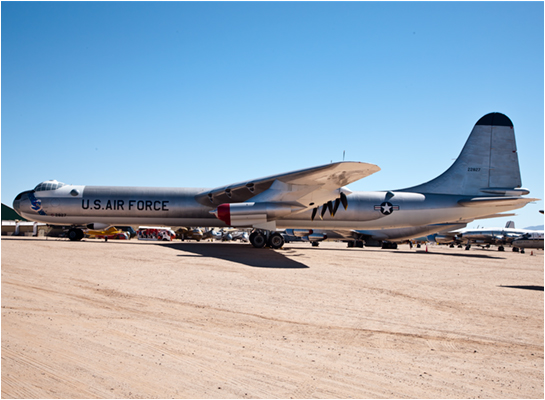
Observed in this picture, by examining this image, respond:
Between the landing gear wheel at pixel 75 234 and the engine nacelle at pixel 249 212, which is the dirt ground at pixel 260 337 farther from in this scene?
the landing gear wheel at pixel 75 234

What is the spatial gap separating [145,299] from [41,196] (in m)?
22.9

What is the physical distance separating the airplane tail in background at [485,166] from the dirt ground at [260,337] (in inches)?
670

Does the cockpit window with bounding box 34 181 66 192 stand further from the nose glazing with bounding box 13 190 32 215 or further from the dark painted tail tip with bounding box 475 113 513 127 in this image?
the dark painted tail tip with bounding box 475 113 513 127

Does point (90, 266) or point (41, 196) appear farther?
point (41, 196)

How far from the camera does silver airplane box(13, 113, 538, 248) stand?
88.6 feet

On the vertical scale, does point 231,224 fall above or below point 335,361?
above

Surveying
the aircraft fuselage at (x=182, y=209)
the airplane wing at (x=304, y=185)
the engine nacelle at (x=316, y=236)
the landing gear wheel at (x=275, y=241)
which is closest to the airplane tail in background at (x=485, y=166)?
the aircraft fuselage at (x=182, y=209)

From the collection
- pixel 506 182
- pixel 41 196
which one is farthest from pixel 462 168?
pixel 41 196

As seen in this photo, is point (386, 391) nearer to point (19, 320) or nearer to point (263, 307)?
point (263, 307)

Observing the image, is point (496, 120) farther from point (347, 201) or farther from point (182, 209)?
point (182, 209)

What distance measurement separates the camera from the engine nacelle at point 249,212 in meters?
21.6

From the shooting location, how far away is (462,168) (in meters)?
29.1

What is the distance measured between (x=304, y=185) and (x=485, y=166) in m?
15.0

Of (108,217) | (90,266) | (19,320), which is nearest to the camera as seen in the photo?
(19,320)
